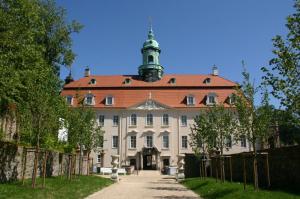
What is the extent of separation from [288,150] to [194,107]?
114ft

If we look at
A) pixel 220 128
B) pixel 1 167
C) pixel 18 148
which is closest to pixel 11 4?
pixel 18 148

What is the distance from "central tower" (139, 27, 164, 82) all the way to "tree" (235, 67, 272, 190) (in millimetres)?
37695

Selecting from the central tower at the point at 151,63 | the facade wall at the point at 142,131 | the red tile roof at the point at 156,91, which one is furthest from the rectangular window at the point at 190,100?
the central tower at the point at 151,63

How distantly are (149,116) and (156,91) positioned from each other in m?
3.87

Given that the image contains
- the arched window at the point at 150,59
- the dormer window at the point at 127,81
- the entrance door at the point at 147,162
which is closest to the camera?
the entrance door at the point at 147,162

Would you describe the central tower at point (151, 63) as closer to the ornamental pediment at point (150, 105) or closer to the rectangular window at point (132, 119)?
the ornamental pediment at point (150, 105)

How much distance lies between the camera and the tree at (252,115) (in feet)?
53.9

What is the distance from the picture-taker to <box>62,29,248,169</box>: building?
49.8m

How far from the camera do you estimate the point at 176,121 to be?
50.7m

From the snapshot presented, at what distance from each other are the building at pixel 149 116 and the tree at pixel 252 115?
32103mm

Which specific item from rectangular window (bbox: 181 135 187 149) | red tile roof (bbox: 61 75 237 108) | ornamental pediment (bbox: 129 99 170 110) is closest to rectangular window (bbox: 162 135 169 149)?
rectangular window (bbox: 181 135 187 149)

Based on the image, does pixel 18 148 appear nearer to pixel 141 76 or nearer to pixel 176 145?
pixel 176 145

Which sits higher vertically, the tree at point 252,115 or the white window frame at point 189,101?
the white window frame at point 189,101

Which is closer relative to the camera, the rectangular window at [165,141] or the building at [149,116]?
Result: the building at [149,116]
